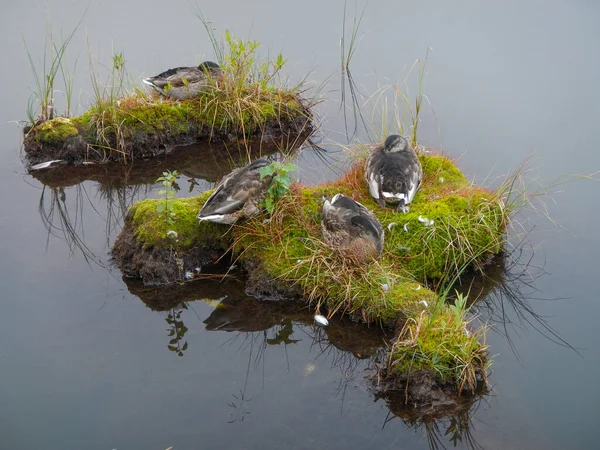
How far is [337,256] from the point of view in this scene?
23.1 ft

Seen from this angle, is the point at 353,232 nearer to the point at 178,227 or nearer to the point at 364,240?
the point at 364,240

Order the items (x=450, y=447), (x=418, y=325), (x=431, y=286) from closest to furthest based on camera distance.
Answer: (x=450, y=447) < (x=418, y=325) < (x=431, y=286)

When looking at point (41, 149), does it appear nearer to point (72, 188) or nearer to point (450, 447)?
point (72, 188)

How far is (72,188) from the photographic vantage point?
9.20m

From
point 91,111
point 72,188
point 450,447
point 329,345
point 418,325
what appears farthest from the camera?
point 91,111

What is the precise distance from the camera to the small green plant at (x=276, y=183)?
287 inches

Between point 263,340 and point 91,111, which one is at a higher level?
point 91,111

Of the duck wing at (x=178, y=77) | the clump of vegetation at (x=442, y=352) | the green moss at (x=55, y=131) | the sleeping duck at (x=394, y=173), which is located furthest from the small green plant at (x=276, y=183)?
the green moss at (x=55, y=131)

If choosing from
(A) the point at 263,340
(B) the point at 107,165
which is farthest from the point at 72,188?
(A) the point at 263,340

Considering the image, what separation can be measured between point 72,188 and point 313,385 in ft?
15.7

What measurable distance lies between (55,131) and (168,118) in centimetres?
159

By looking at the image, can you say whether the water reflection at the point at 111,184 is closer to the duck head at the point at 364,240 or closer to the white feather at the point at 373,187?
the white feather at the point at 373,187

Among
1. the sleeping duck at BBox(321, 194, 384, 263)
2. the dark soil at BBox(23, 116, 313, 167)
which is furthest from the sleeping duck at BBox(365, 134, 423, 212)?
the dark soil at BBox(23, 116, 313, 167)

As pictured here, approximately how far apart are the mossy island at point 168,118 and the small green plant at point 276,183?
2.12 m
